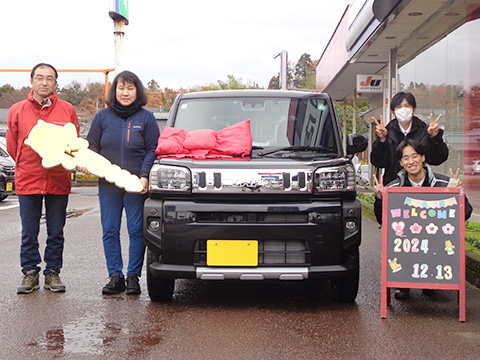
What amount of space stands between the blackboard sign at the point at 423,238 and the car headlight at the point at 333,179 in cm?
32

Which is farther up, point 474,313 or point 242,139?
point 242,139

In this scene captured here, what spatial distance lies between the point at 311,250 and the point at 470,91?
6.82 metres

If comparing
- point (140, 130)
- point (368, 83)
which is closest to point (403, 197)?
point (140, 130)

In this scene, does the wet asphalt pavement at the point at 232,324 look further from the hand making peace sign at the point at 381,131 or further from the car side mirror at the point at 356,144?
the hand making peace sign at the point at 381,131

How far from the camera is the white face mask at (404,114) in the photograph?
534 cm

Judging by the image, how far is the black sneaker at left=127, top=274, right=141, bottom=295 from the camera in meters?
5.33

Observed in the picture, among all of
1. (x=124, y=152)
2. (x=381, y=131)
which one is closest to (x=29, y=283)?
(x=124, y=152)

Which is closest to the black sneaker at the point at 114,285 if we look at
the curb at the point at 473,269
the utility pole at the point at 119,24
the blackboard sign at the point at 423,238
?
the blackboard sign at the point at 423,238

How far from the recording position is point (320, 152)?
5172mm

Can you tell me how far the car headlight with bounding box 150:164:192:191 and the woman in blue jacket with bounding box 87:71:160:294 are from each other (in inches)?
20.8

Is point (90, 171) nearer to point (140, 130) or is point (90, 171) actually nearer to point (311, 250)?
point (140, 130)

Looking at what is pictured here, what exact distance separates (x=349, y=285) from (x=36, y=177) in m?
2.85

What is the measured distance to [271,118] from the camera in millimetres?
5434

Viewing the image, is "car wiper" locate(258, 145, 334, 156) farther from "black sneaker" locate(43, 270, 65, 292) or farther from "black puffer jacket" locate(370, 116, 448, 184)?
"black sneaker" locate(43, 270, 65, 292)
